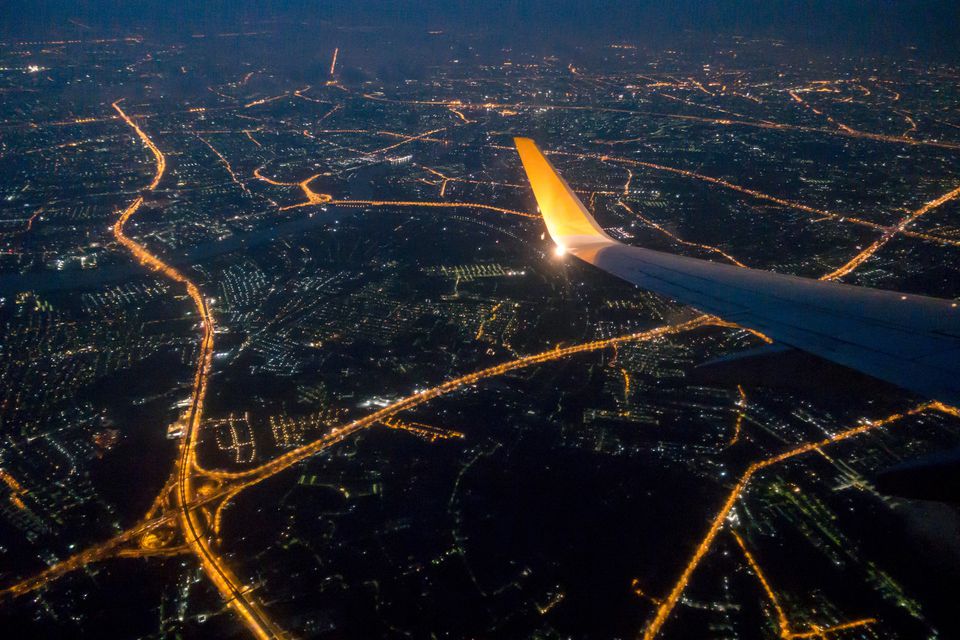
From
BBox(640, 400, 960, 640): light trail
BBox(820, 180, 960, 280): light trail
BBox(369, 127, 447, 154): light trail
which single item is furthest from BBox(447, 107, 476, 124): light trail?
BBox(640, 400, 960, 640): light trail

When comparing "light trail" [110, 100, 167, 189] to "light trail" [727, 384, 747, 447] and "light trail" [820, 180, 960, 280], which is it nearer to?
"light trail" [727, 384, 747, 447]

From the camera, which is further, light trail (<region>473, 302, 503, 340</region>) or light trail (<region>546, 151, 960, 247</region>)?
light trail (<region>546, 151, 960, 247</region>)

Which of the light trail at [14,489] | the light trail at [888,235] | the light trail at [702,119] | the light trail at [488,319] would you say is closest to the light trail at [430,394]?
the light trail at [488,319]

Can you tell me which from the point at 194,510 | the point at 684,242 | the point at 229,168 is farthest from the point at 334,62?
the point at 194,510

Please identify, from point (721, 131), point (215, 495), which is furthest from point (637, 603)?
point (721, 131)

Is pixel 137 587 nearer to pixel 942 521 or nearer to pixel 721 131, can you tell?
pixel 942 521
